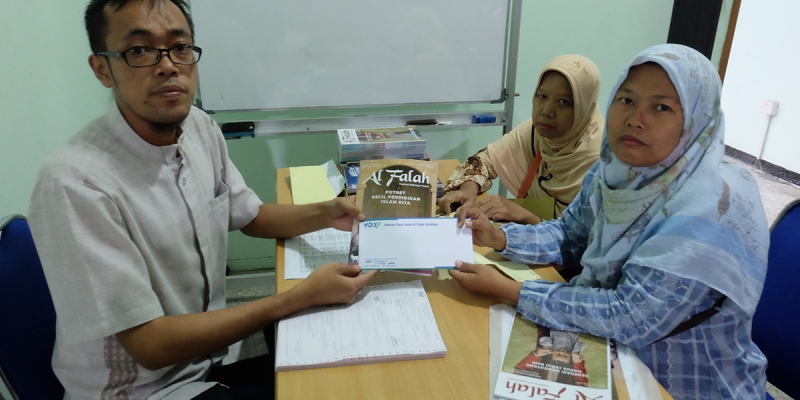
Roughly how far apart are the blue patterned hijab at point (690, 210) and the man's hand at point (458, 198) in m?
0.56

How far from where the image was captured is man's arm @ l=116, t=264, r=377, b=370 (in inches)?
35.2

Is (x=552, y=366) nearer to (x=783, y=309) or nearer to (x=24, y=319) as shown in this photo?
(x=783, y=309)

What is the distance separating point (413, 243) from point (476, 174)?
0.80m

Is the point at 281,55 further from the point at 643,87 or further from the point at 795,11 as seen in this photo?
the point at 795,11

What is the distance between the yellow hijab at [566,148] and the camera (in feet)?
5.28

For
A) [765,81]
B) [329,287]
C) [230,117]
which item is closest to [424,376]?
[329,287]

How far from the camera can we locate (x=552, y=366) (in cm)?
86

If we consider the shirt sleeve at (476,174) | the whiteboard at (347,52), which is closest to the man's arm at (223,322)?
the shirt sleeve at (476,174)

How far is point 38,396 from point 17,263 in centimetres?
26

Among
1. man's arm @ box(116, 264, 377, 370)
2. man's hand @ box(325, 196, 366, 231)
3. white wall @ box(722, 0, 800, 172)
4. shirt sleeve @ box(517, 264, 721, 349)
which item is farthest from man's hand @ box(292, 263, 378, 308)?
white wall @ box(722, 0, 800, 172)

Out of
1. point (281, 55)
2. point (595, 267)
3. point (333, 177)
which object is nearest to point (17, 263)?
point (333, 177)

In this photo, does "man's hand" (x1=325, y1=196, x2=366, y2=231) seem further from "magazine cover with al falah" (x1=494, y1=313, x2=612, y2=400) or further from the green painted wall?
the green painted wall

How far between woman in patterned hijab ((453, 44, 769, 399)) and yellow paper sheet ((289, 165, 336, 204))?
2.29 feet

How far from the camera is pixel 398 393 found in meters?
0.82
